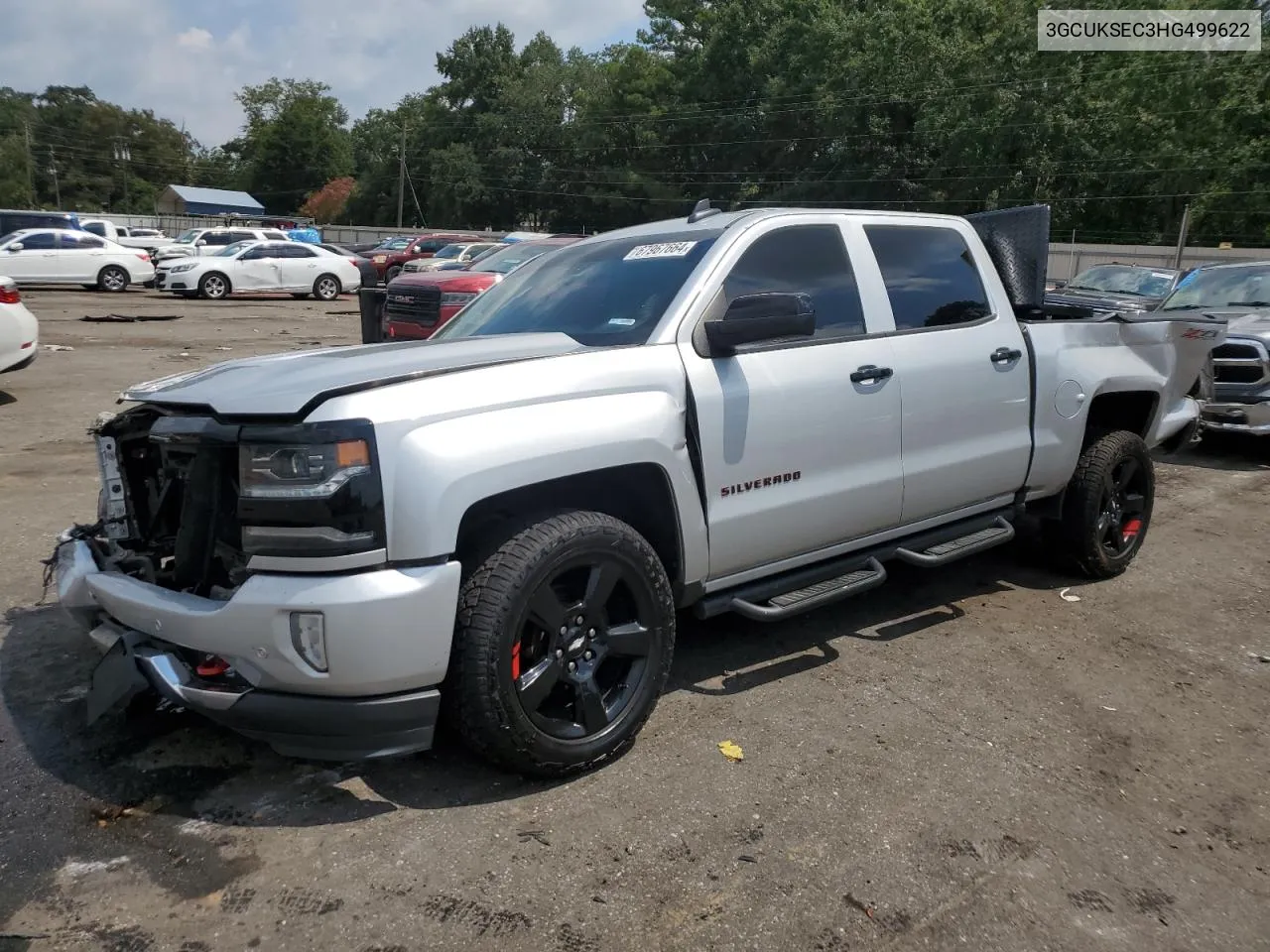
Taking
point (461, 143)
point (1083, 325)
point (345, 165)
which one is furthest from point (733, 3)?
point (1083, 325)

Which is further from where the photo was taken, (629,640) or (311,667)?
(629,640)

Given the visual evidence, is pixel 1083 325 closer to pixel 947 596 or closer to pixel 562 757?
pixel 947 596

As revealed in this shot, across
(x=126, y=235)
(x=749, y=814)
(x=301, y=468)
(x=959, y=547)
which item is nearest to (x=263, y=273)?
(x=126, y=235)

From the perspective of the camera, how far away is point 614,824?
308cm

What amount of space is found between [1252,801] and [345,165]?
107475 millimetres

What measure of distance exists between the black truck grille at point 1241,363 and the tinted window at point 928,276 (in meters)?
5.19

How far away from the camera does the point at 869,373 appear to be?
416 centimetres

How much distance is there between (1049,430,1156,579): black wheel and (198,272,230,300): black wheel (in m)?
23.5

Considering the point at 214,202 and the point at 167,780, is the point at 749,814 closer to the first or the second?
the point at 167,780

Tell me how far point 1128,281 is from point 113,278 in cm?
2353

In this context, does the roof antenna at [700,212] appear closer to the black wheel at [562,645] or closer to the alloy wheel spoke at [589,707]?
the black wheel at [562,645]

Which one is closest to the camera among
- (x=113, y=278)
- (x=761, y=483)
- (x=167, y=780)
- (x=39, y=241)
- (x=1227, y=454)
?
(x=167, y=780)

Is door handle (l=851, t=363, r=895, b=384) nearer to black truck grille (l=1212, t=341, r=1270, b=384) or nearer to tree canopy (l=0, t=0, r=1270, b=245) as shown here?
black truck grille (l=1212, t=341, r=1270, b=384)

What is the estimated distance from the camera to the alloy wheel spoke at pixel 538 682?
10.3 ft
